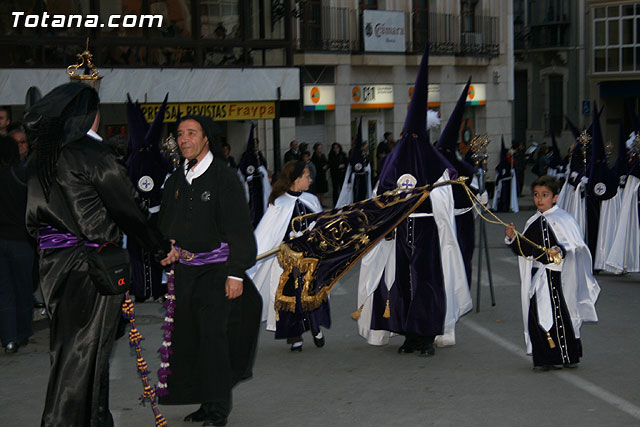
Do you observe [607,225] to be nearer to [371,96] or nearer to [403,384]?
[403,384]

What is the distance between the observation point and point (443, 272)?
9.62 m

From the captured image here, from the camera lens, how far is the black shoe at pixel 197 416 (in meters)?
7.18

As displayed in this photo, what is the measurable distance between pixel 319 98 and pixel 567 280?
2384 centimetres

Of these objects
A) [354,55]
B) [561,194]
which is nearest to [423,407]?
[561,194]

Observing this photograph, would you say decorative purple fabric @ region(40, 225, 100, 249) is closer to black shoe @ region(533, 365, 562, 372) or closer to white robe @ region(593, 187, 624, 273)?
black shoe @ region(533, 365, 562, 372)

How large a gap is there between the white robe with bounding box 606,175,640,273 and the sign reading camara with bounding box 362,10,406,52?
19.1 m

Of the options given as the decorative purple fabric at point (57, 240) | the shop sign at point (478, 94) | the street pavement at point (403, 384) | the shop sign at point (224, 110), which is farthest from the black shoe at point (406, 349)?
the shop sign at point (478, 94)

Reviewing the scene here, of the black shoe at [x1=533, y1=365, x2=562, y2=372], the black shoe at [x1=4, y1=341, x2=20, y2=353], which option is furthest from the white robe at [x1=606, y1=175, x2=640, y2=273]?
the black shoe at [x1=4, y1=341, x2=20, y2=353]

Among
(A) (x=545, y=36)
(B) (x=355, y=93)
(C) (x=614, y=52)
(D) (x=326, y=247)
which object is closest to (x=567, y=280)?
(D) (x=326, y=247)

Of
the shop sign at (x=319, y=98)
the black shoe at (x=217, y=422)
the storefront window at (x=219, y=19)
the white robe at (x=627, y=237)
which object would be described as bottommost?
the black shoe at (x=217, y=422)

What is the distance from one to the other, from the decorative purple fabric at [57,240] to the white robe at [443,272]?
4.03 metres

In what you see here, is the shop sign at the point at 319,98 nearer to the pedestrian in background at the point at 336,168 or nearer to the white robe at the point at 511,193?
the pedestrian in background at the point at 336,168

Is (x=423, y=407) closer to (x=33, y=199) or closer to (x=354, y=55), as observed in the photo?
(x=33, y=199)

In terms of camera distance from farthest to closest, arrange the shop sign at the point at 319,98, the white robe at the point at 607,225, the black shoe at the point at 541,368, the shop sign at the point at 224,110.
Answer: the shop sign at the point at 319,98, the shop sign at the point at 224,110, the white robe at the point at 607,225, the black shoe at the point at 541,368
